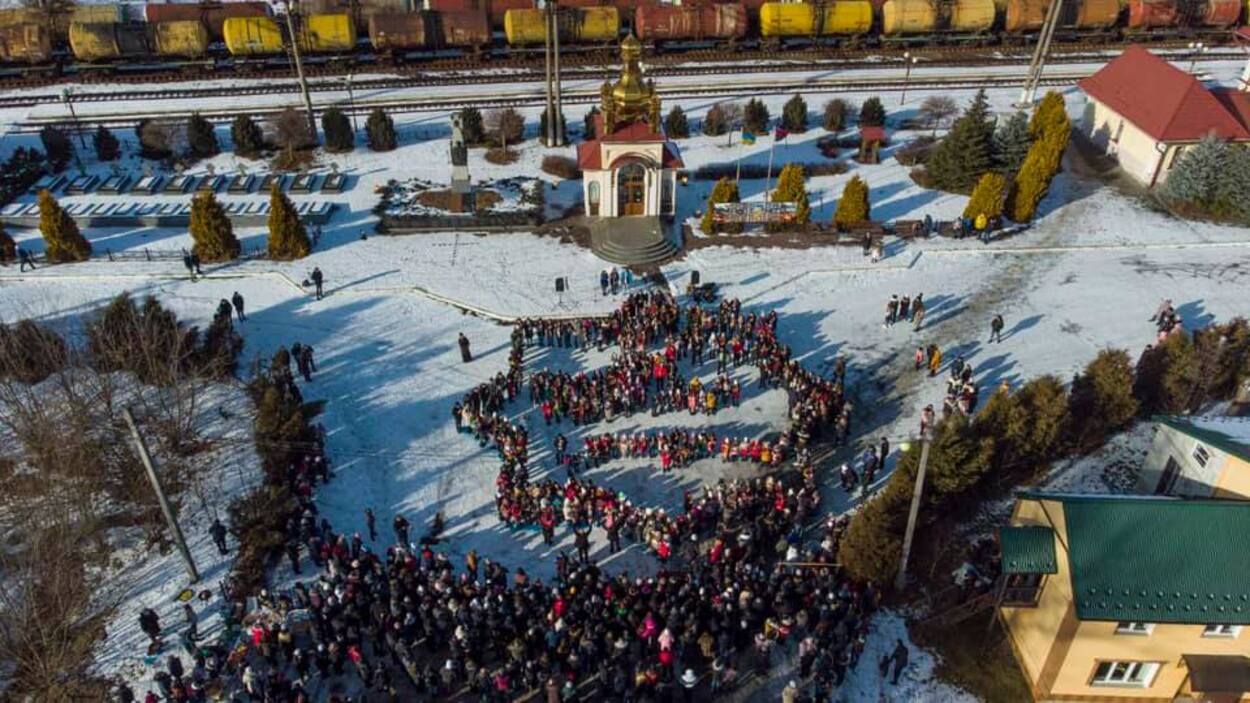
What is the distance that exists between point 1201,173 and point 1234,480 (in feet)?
62.2

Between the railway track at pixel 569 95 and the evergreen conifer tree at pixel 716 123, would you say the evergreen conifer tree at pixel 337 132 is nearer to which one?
the railway track at pixel 569 95

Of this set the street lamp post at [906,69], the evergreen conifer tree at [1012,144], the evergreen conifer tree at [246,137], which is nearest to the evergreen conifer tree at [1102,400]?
the evergreen conifer tree at [1012,144]

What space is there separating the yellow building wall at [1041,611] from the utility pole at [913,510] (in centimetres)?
186

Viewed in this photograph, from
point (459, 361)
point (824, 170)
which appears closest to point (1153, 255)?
point (824, 170)

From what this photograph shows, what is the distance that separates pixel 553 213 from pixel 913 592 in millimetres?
18736

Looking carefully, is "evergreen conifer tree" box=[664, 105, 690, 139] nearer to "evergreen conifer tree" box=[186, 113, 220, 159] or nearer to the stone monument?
the stone monument

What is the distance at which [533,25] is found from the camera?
43.5 m

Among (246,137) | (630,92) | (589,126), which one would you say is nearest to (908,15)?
(589,126)

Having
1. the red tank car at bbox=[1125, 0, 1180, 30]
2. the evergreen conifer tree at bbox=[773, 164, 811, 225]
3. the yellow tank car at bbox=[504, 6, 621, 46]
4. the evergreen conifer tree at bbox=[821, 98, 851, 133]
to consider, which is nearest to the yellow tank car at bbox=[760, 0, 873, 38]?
the yellow tank car at bbox=[504, 6, 621, 46]

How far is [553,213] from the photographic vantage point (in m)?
32.0

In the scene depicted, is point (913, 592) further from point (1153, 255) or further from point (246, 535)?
point (1153, 255)

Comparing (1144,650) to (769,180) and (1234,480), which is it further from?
(769,180)

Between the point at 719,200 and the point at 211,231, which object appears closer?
the point at 211,231

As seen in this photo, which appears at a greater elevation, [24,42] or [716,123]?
[24,42]
